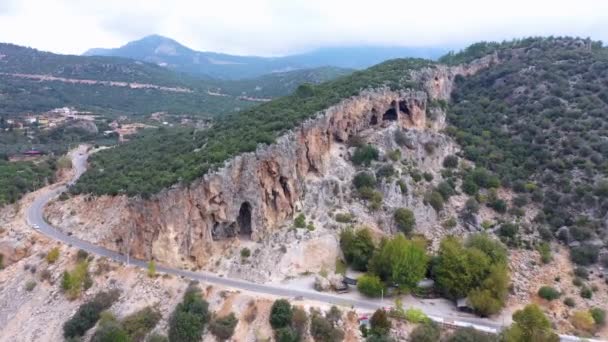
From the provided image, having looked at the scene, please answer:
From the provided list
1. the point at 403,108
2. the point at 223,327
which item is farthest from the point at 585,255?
the point at 223,327

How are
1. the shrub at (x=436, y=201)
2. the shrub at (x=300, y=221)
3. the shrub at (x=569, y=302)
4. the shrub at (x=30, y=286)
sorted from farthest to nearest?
1. the shrub at (x=436, y=201)
2. the shrub at (x=300, y=221)
3. the shrub at (x=30, y=286)
4. the shrub at (x=569, y=302)

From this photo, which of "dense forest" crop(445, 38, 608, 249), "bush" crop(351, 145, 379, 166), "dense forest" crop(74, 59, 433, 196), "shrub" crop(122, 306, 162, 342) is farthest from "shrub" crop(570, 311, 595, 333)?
"shrub" crop(122, 306, 162, 342)

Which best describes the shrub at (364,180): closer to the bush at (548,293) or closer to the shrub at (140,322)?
the bush at (548,293)

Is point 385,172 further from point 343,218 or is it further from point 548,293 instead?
point 548,293

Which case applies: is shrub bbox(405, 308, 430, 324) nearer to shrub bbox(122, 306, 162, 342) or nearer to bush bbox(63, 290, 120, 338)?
shrub bbox(122, 306, 162, 342)

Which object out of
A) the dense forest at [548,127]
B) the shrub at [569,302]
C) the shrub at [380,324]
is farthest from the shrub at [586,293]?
the shrub at [380,324]

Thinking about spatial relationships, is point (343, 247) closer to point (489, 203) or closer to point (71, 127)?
point (489, 203)
